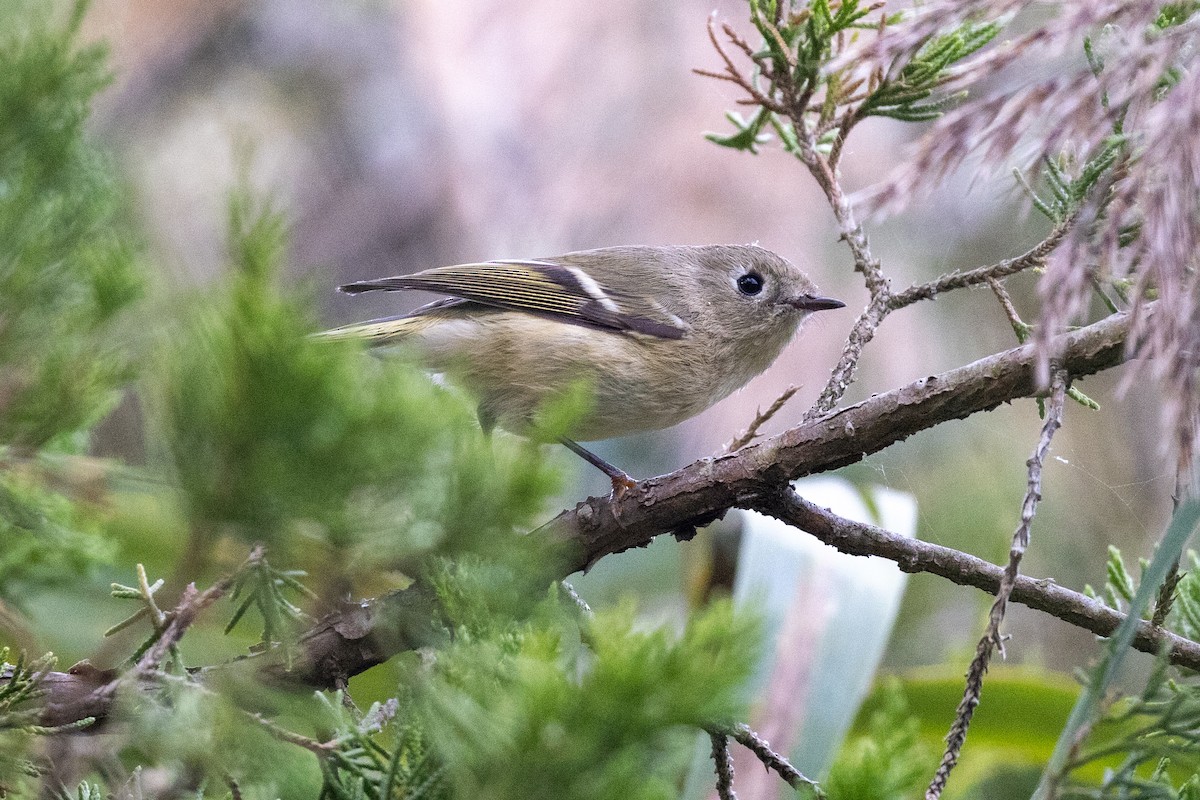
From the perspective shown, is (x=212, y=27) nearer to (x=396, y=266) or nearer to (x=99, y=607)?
(x=396, y=266)

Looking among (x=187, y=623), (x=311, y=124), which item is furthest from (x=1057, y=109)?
(x=311, y=124)

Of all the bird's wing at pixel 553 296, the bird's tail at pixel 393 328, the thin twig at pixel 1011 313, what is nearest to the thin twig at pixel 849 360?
the thin twig at pixel 1011 313

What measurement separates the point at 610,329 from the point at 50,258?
146 centimetres

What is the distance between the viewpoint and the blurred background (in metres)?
4.08

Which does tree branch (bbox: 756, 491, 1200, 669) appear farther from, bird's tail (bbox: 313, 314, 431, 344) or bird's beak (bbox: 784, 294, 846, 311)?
bird's tail (bbox: 313, 314, 431, 344)

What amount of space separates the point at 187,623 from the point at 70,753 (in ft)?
0.83

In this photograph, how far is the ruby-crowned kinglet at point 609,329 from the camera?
216cm

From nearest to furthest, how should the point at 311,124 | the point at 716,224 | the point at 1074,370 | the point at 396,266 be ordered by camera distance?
the point at 1074,370 < the point at 716,224 < the point at 396,266 < the point at 311,124

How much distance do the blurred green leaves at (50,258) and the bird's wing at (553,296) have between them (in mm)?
1212

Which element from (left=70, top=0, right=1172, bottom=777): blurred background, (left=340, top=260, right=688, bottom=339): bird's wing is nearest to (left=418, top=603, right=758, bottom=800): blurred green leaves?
(left=340, top=260, right=688, bottom=339): bird's wing

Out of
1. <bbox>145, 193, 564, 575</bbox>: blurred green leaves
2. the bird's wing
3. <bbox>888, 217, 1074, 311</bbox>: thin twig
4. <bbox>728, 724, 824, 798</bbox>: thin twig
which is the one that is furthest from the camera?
the bird's wing

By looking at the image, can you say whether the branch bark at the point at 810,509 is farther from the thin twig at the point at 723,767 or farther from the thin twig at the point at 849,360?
the thin twig at the point at 723,767

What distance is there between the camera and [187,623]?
78 cm

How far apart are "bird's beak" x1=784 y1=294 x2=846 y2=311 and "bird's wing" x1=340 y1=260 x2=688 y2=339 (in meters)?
0.28
